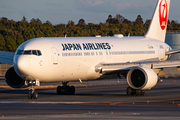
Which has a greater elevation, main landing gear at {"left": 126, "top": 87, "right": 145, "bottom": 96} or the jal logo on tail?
the jal logo on tail

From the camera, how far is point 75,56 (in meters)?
30.4

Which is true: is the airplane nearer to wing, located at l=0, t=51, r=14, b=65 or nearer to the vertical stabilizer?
wing, located at l=0, t=51, r=14, b=65

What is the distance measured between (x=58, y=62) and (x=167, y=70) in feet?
35.3

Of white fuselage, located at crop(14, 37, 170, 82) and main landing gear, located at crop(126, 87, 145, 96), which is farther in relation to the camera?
main landing gear, located at crop(126, 87, 145, 96)

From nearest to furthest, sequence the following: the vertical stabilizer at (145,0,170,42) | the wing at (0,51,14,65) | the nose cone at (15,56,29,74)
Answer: the nose cone at (15,56,29,74) → the wing at (0,51,14,65) → the vertical stabilizer at (145,0,170,42)

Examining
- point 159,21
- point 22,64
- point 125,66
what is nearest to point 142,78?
point 125,66

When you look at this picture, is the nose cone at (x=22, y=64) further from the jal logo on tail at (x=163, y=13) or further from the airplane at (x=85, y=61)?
the jal logo on tail at (x=163, y=13)

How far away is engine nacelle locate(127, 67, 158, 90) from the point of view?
96.2ft

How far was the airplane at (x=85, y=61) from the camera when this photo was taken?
28188 millimetres

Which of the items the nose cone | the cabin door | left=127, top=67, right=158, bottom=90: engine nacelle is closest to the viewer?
the nose cone

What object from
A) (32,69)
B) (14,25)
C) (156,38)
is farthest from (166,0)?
(14,25)

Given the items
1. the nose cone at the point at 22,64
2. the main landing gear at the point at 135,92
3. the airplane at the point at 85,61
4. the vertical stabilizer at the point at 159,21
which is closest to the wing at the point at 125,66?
the airplane at the point at 85,61

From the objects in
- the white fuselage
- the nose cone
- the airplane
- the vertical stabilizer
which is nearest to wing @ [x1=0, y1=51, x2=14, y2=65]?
the airplane

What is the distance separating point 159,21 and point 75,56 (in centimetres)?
1318
